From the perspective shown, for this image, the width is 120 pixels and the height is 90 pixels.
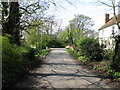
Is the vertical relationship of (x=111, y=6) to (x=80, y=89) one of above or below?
above

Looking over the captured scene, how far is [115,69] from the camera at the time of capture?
7.33 m

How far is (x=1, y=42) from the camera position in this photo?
4.77 meters

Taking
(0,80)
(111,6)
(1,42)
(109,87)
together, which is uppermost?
(111,6)

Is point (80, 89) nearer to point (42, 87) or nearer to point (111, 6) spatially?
point (42, 87)

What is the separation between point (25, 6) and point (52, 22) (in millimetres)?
3665

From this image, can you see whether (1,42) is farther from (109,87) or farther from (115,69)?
(115,69)

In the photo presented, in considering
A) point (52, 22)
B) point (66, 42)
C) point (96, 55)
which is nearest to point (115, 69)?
point (96, 55)

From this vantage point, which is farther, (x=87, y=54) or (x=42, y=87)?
(x=87, y=54)

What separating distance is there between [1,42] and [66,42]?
4573cm

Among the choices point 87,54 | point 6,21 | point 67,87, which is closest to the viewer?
point 67,87

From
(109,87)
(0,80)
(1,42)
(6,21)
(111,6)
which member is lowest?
(109,87)

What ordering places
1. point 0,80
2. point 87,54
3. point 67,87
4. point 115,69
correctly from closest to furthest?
point 0,80 < point 67,87 < point 115,69 < point 87,54

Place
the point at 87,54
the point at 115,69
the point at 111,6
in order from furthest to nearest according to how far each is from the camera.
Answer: the point at 87,54 → the point at 111,6 → the point at 115,69

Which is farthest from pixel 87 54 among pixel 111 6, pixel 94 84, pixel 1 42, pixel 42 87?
pixel 1 42
